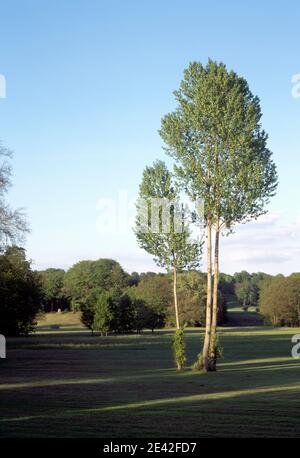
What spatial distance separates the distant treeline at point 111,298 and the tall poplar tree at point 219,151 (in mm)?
16713

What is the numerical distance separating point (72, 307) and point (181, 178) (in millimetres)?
102001

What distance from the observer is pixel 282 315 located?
12200 cm

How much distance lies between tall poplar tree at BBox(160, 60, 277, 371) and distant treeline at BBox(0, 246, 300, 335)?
16.7m

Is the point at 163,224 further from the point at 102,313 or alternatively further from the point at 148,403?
the point at 102,313

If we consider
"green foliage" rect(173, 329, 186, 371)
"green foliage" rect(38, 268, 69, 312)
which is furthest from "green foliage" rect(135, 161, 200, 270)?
"green foliage" rect(38, 268, 69, 312)

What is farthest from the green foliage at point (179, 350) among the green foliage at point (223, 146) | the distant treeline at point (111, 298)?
the distant treeline at point (111, 298)

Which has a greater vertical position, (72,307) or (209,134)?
(209,134)

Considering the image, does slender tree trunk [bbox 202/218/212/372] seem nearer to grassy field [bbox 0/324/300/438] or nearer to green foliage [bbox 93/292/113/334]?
grassy field [bbox 0/324/300/438]

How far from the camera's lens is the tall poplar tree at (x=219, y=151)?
28.5 m

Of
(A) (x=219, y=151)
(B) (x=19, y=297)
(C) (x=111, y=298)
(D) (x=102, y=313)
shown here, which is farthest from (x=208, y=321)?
(C) (x=111, y=298)
